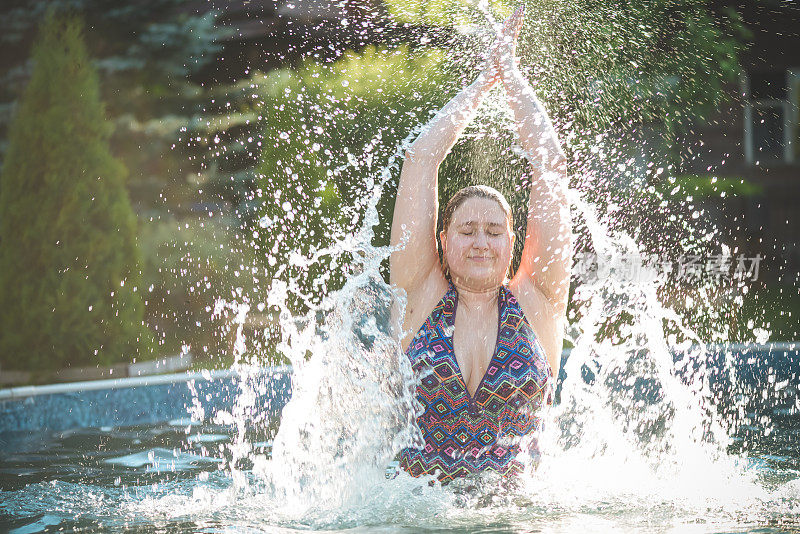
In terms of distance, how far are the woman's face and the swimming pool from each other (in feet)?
2.39

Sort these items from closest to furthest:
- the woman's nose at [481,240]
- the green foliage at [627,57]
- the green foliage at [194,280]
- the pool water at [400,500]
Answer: the pool water at [400,500] < the woman's nose at [481,240] < the green foliage at [627,57] < the green foliage at [194,280]

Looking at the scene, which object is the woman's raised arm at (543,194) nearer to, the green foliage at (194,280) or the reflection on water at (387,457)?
the reflection on water at (387,457)

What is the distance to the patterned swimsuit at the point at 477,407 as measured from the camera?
9.02ft

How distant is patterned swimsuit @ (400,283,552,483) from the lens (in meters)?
2.75

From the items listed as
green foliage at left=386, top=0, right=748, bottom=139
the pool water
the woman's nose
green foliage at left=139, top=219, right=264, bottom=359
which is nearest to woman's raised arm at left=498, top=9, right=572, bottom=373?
the woman's nose

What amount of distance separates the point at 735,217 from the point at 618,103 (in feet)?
16.4

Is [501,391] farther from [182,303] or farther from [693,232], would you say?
[693,232]

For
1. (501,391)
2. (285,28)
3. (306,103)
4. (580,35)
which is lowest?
(501,391)

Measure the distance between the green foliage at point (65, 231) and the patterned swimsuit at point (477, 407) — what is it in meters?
4.70

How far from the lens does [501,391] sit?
2746mm

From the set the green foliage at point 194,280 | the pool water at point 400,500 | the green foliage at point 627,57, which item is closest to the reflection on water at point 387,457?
the pool water at point 400,500

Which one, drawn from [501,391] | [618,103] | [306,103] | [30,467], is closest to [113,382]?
[30,467]

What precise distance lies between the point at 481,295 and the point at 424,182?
0.45m

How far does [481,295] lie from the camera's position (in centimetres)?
295
